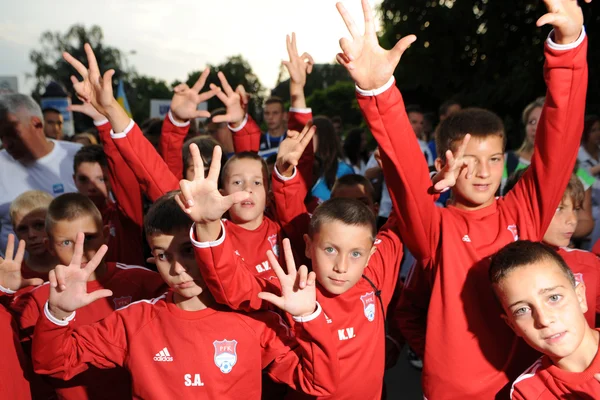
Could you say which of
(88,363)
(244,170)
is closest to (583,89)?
(244,170)

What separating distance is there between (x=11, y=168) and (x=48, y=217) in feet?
6.10

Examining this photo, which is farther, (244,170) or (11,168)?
(11,168)

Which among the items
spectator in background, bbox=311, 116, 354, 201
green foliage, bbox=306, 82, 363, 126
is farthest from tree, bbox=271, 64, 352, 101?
spectator in background, bbox=311, 116, 354, 201

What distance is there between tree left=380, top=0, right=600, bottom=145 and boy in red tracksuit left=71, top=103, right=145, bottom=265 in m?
12.6

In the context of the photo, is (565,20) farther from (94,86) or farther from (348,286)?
(94,86)

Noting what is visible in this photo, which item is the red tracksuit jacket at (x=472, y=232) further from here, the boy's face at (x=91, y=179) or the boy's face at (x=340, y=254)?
the boy's face at (x=91, y=179)

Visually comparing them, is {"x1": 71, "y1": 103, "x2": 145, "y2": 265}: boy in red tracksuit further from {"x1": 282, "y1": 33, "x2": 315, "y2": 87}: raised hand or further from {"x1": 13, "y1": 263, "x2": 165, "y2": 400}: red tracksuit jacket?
{"x1": 282, "y1": 33, "x2": 315, "y2": 87}: raised hand

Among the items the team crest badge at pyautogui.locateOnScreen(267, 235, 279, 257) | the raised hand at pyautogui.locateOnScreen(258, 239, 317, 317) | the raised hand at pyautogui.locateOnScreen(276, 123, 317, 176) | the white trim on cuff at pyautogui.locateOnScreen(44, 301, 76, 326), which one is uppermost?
the raised hand at pyautogui.locateOnScreen(276, 123, 317, 176)

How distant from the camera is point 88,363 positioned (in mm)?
2613

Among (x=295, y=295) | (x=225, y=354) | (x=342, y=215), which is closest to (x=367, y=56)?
(x=342, y=215)

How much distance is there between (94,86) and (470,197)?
88.6 inches

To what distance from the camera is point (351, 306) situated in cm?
283

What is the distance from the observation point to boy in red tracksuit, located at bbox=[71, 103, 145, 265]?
3660 millimetres

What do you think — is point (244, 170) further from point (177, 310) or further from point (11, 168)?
point (11, 168)
